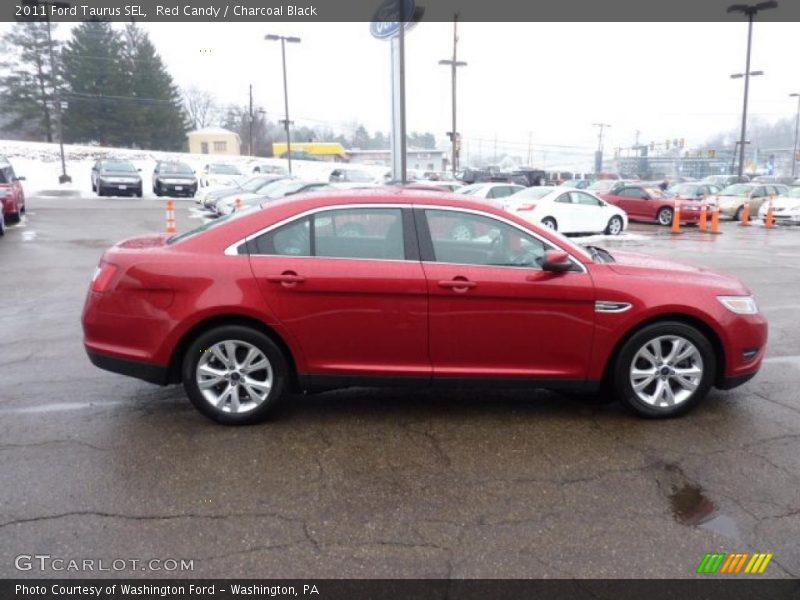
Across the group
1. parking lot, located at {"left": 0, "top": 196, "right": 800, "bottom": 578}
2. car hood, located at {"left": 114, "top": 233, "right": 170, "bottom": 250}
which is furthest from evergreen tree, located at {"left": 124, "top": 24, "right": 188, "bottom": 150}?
car hood, located at {"left": 114, "top": 233, "right": 170, "bottom": 250}

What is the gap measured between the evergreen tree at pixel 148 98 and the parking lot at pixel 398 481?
6782 centimetres

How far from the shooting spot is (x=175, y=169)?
1238 inches

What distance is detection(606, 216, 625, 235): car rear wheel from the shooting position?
18.5 m

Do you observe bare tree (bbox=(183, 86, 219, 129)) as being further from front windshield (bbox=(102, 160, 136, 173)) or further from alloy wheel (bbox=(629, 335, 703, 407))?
alloy wheel (bbox=(629, 335, 703, 407))

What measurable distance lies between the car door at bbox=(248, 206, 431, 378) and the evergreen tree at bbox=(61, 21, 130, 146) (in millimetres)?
67484

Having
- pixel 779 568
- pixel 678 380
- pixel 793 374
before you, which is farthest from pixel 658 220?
pixel 779 568

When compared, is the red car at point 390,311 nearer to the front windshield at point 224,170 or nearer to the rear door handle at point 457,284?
the rear door handle at point 457,284

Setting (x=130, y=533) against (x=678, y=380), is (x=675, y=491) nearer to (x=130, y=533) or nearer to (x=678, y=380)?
(x=678, y=380)

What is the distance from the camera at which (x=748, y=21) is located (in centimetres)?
3059

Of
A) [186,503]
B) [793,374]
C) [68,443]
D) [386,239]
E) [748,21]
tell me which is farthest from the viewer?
[748,21]

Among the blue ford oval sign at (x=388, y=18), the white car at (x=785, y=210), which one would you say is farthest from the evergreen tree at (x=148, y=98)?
the white car at (x=785, y=210)

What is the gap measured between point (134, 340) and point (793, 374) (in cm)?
535

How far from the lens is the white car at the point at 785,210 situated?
23.5m

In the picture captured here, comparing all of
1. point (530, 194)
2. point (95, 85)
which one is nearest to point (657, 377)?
point (530, 194)
